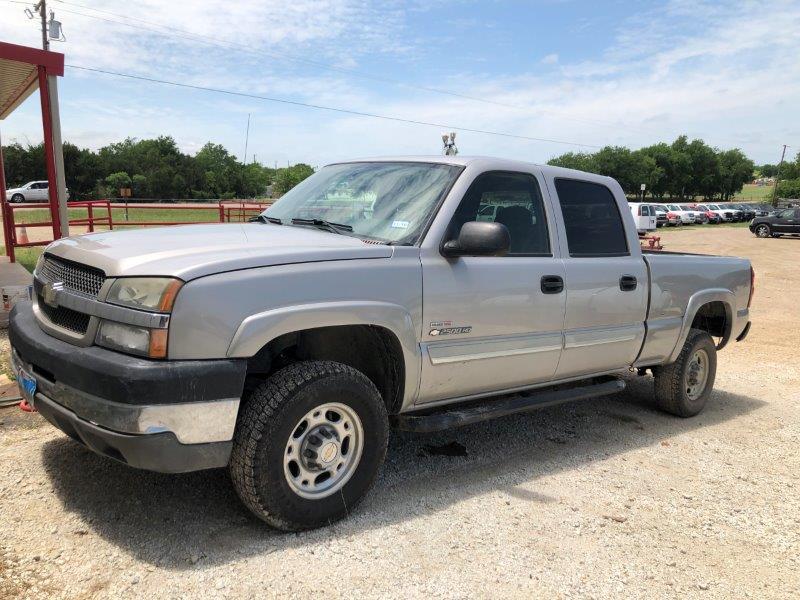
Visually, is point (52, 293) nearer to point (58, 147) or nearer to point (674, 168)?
point (58, 147)

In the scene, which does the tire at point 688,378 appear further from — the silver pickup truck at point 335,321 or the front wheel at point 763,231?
the front wheel at point 763,231

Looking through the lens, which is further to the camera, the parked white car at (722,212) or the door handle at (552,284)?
the parked white car at (722,212)

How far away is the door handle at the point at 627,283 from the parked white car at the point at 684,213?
4857 centimetres

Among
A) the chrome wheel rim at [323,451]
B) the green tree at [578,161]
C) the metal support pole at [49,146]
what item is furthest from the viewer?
the green tree at [578,161]

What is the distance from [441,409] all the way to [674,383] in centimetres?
224

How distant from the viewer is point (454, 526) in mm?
3357

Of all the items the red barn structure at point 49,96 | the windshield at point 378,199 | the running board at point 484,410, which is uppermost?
the red barn structure at point 49,96

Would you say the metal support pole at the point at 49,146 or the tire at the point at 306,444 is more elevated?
the metal support pole at the point at 49,146

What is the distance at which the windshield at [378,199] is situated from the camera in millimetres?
3639

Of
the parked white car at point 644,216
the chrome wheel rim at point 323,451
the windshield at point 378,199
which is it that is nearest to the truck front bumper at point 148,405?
the chrome wheel rim at point 323,451

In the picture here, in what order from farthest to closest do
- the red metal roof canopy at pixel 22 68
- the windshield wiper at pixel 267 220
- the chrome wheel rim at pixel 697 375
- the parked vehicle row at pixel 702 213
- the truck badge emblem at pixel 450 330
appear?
the parked vehicle row at pixel 702 213, the red metal roof canopy at pixel 22 68, the chrome wheel rim at pixel 697 375, the windshield wiper at pixel 267 220, the truck badge emblem at pixel 450 330

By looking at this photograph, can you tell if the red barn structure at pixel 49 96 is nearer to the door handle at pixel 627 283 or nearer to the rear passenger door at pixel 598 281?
the rear passenger door at pixel 598 281

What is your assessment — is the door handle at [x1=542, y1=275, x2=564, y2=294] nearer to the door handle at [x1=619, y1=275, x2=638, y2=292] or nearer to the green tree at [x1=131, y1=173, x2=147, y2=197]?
the door handle at [x1=619, y1=275, x2=638, y2=292]

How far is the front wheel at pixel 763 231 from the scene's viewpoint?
1427 inches
